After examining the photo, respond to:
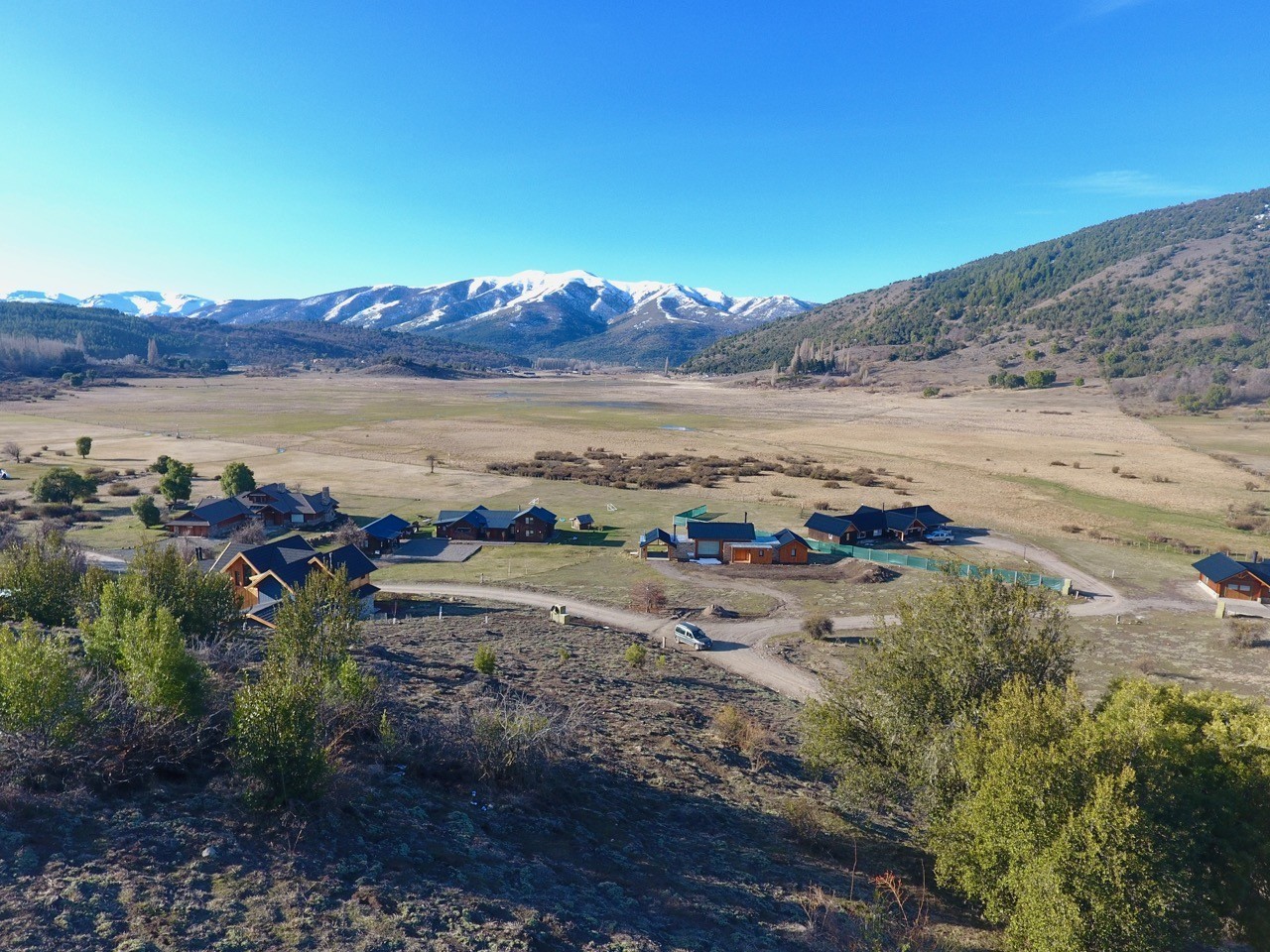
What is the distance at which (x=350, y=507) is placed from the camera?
2992 inches

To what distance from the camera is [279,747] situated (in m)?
14.5

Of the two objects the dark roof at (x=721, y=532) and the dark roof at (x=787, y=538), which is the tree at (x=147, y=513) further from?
the dark roof at (x=787, y=538)

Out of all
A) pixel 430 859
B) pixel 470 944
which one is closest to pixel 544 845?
pixel 430 859

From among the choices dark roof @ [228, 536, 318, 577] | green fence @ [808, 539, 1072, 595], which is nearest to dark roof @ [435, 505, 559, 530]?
dark roof @ [228, 536, 318, 577]

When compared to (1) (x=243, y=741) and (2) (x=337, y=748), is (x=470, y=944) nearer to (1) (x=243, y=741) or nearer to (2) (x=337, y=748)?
(1) (x=243, y=741)

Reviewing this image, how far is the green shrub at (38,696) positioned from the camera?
13.8 meters

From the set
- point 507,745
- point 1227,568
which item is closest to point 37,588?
point 507,745

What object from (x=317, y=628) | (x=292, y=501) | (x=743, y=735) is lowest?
(x=743, y=735)

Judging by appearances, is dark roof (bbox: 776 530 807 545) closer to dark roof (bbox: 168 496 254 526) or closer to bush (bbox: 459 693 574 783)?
bush (bbox: 459 693 574 783)

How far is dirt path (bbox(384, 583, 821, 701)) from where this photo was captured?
36594 millimetres

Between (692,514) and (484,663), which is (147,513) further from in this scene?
(692,514)

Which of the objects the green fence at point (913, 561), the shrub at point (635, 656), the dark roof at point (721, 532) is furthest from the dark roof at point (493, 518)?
the shrub at point (635, 656)

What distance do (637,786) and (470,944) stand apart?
395 inches

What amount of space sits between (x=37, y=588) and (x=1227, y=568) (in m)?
73.5
